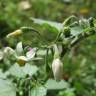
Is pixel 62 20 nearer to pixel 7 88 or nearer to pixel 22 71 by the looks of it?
pixel 22 71

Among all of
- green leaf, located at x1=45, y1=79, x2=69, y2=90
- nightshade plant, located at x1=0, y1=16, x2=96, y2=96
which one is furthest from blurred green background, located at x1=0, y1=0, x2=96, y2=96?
nightshade plant, located at x1=0, y1=16, x2=96, y2=96

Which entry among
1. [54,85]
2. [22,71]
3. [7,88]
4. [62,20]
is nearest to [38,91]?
[7,88]

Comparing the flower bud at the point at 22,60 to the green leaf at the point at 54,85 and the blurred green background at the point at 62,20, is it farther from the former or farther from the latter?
the blurred green background at the point at 62,20

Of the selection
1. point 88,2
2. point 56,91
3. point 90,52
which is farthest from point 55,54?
point 88,2

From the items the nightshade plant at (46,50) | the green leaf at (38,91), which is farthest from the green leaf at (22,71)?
the green leaf at (38,91)

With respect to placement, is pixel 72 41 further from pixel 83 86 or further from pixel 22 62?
pixel 83 86

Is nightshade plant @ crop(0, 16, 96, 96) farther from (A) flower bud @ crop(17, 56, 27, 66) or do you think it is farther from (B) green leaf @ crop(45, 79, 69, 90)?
(B) green leaf @ crop(45, 79, 69, 90)

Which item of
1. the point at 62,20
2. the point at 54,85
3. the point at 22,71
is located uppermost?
the point at 62,20
